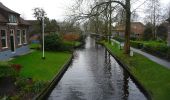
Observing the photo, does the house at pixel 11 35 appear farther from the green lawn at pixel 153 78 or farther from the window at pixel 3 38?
the green lawn at pixel 153 78

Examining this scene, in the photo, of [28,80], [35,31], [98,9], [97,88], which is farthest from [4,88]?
[35,31]

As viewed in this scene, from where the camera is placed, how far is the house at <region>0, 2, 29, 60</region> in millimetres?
29172

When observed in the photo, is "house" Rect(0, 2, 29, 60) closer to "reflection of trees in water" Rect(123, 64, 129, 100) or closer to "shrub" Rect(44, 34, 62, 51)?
"shrub" Rect(44, 34, 62, 51)

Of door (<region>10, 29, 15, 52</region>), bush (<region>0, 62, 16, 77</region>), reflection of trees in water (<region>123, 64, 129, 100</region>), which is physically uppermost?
door (<region>10, 29, 15, 52</region>)

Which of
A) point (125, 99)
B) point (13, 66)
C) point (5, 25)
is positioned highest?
point (5, 25)

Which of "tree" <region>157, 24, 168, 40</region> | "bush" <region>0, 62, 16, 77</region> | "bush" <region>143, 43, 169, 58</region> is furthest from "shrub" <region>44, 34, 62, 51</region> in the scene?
"tree" <region>157, 24, 168, 40</region>

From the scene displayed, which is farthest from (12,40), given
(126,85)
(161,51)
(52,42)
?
(161,51)

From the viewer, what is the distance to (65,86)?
21000 millimetres

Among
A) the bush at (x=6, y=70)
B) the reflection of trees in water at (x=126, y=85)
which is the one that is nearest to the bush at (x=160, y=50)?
the reflection of trees in water at (x=126, y=85)

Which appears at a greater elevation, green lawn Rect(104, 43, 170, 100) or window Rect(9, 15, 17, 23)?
window Rect(9, 15, 17, 23)

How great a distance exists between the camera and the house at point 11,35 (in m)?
29.2

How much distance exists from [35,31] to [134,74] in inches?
1951

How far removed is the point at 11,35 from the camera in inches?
1289

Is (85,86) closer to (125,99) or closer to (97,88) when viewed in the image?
(97,88)
